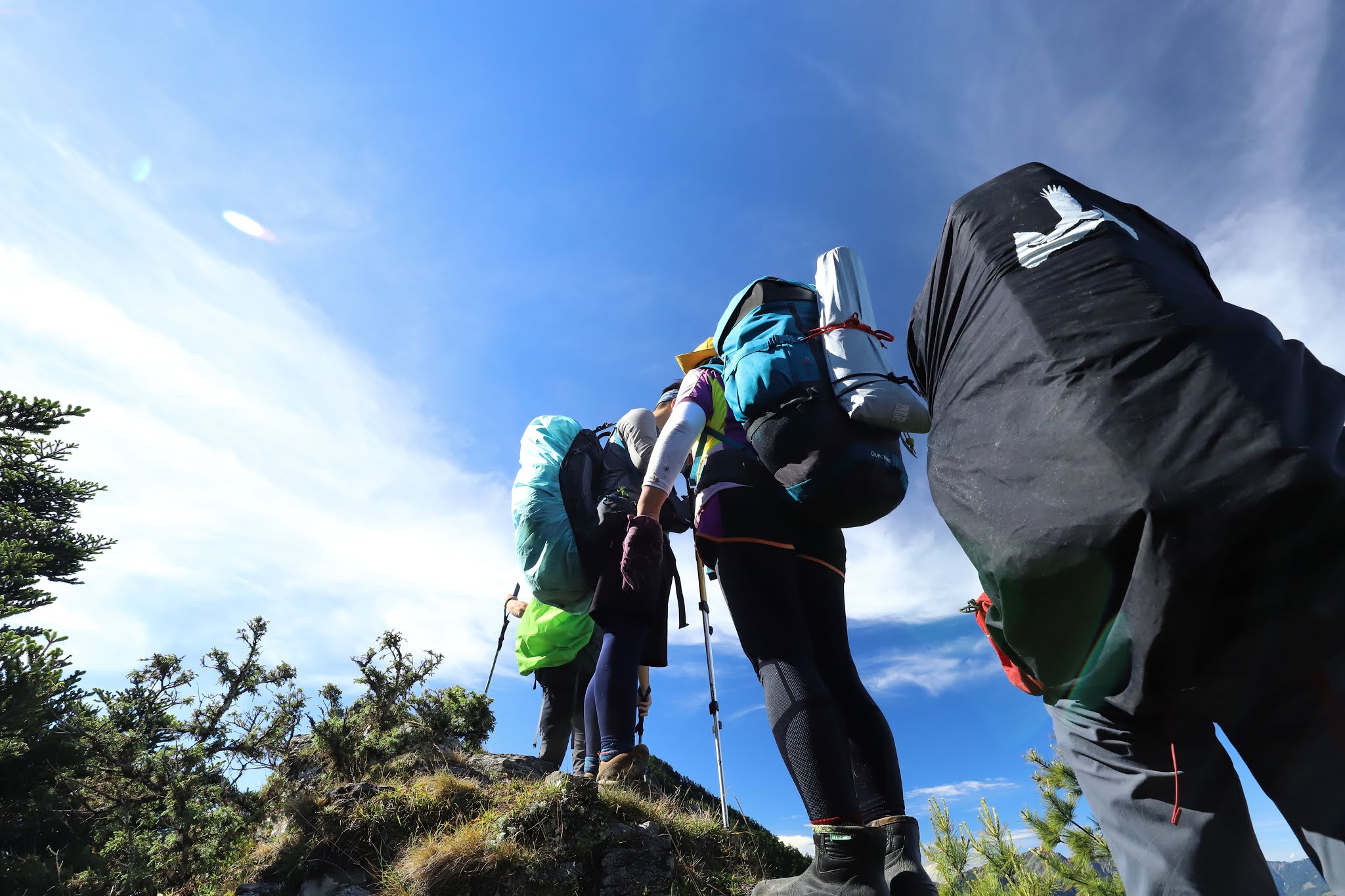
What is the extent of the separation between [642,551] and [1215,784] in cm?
226

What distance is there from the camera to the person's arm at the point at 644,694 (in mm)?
5445

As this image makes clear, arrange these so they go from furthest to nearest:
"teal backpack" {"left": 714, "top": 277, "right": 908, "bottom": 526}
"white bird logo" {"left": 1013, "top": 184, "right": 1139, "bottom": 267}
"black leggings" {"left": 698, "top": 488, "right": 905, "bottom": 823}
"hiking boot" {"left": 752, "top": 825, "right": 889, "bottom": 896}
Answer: "teal backpack" {"left": 714, "top": 277, "right": 908, "bottom": 526}, "black leggings" {"left": 698, "top": 488, "right": 905, "bottom": 823}, "hiking boot" {"left": 752, "top": 825, "right": 889, "bottom": 896}, "white bird logo" {"left": 1013, "top": 184, "right": 1139, "bottom": 267}

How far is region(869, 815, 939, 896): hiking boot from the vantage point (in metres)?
2.43

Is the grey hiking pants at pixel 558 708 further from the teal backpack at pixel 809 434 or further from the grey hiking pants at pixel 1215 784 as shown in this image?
the grey hiking pants at pixel 1215 784

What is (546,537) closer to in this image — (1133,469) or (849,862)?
(849,862)

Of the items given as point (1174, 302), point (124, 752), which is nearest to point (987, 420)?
point (1174, 302)

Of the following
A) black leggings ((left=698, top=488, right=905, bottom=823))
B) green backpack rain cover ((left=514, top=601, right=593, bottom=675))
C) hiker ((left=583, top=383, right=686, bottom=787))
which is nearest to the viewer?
black leggings ((left=698, top=488, right=905, bottom=823))

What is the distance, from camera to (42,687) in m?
5.94

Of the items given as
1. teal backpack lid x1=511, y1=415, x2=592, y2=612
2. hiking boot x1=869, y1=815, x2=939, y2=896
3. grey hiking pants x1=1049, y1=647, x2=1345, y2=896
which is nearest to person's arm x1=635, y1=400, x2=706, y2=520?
teal backpack lid x1=511, y1=415, x2=592, y2=612

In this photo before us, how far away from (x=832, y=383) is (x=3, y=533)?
40.5 ft

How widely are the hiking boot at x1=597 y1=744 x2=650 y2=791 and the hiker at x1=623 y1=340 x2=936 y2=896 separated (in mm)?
1431

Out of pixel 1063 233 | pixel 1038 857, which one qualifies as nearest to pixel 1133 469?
pixel 1063 233

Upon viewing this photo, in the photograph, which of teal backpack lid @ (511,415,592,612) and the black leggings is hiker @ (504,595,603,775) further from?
the black leggings

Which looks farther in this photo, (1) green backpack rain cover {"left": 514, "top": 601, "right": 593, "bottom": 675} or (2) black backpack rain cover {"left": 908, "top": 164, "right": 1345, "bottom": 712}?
(1) green backpack rain cover {"left": 514, "top": 601, "right": 593, "bottom": 675}
